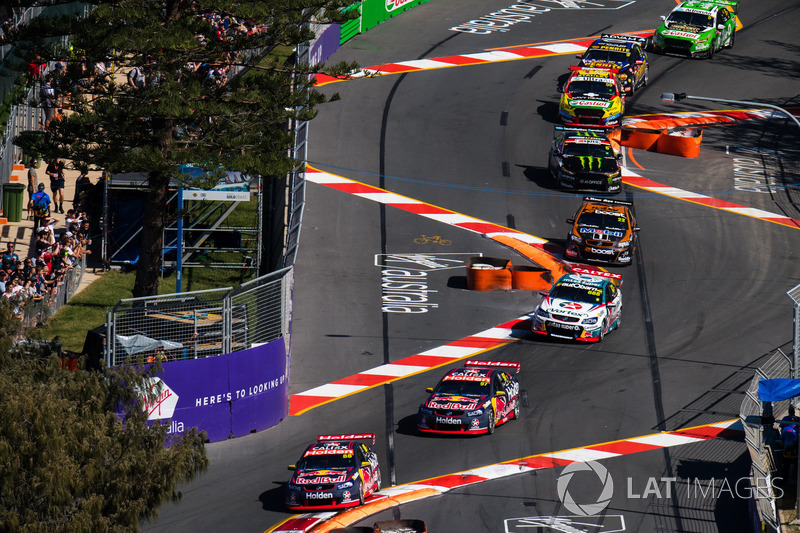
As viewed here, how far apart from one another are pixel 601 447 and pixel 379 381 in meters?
6.20

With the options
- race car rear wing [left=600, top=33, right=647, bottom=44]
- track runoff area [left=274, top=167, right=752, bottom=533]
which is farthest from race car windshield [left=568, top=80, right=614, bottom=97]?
race car rear wing [left=600, top=33, right=647, bottom=44]

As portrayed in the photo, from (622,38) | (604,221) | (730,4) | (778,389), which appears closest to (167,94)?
(604,221)

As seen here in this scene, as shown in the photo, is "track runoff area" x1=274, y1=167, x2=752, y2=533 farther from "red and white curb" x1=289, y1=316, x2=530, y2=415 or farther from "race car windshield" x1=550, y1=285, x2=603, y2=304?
"race car windshield" x1=550, y1=285, x2=603, y2=304

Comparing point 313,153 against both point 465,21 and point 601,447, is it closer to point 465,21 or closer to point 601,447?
point 465,21

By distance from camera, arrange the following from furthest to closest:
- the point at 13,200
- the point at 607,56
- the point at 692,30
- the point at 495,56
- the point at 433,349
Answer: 1. the point at 495,56
2. the point at 692,30
3. the point at 607,56
4. the point at 13,200
5. the point at 433,349

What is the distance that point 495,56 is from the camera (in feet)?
180

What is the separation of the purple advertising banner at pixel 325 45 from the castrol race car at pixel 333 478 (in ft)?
81.9

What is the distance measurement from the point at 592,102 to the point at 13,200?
20495 mm

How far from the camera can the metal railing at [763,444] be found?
22.7 meters

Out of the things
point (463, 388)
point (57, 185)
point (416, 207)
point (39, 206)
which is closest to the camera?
point (463, 388)

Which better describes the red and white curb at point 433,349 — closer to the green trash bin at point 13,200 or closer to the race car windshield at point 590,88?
the race car windshield at point 590,88

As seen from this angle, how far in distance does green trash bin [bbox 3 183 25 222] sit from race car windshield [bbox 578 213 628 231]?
56.4 ft

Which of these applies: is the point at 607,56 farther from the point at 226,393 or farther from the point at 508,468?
the point at 508,468

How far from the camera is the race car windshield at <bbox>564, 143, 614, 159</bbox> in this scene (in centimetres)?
4234
